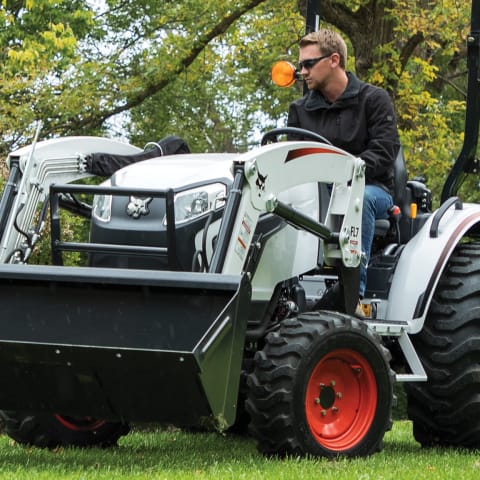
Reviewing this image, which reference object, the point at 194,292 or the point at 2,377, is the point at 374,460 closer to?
the point at 194,292

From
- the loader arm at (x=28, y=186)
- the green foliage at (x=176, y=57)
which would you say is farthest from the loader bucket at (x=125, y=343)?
the green foliage at (x=176, y=57)

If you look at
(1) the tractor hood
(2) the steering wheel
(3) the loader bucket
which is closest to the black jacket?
(2) the steering wheel

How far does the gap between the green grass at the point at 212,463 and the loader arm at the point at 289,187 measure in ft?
2.99

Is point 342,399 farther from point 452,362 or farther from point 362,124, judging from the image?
point 362,124

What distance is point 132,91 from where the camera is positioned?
1614 centimetres

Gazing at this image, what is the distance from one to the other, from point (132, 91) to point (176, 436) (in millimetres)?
8508

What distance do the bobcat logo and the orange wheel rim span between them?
1.16 metres

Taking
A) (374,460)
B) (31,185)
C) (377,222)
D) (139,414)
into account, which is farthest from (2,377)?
(377,222)

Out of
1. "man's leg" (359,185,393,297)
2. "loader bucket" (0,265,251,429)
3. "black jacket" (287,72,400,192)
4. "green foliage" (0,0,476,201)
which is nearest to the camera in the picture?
"loader bucket" (0,265,251,429)

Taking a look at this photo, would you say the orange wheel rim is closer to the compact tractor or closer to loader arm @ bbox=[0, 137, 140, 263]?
the compact tractor

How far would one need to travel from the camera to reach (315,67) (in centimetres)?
700

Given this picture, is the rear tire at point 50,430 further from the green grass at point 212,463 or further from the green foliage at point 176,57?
the green foliage at point 176,57

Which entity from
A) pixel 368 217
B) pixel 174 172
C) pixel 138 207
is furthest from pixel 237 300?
pixel 368 217

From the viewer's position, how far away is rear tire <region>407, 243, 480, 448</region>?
22.9 ft
